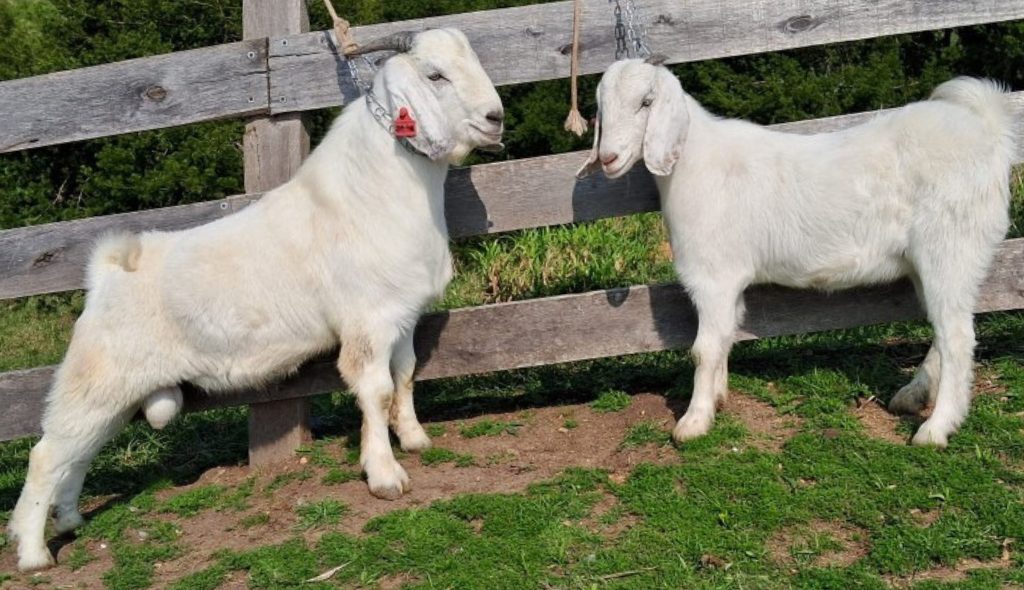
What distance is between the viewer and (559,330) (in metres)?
6.39

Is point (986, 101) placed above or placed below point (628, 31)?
below

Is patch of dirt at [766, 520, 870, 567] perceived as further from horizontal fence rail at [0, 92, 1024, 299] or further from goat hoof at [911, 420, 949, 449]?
horizontal fence rail at [0, 92, 1024, 299]

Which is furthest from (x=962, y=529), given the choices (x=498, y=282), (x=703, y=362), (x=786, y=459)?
(x=498, y=282)

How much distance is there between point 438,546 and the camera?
5.14 metres

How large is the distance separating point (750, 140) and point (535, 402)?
196 cm

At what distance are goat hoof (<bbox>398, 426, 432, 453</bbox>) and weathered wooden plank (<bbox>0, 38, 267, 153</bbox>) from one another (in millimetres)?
1866

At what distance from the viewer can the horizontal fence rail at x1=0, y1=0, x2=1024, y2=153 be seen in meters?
6.04

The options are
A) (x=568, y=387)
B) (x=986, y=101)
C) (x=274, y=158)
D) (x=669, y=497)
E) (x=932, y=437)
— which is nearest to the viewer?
(x=669, y=497)

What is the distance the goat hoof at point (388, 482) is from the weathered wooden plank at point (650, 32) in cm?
196

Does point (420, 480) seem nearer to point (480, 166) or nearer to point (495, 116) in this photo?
point (480, 166)

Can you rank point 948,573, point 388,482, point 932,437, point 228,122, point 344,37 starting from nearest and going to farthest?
point 948,573
point 932,437
point 388,482
point 344,37
point 228,122

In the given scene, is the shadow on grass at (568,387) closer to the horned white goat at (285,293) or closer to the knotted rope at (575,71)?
the horned white goat at (285,293)

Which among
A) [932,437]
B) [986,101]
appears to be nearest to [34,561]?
[932,437]

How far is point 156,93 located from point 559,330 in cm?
247
